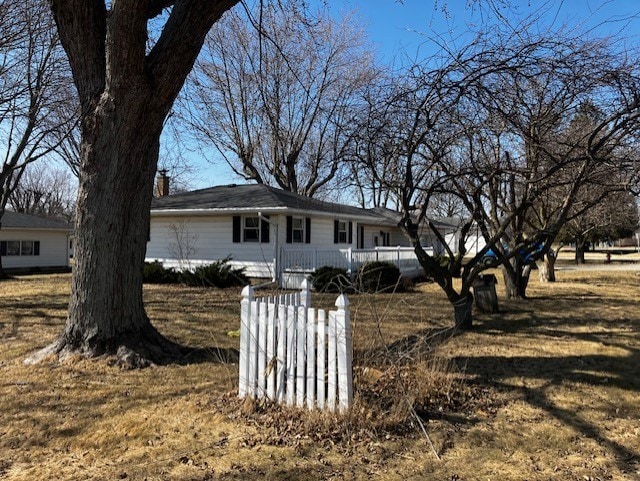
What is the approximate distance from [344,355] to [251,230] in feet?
46.6

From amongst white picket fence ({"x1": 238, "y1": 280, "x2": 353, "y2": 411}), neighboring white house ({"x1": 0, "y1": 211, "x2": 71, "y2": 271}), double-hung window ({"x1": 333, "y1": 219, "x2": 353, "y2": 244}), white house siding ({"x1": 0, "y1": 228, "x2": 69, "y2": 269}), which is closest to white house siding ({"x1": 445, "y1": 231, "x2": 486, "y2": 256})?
double-hung window ({"x1": 333, "y1": 219, "x2": 353, "y2": 244})

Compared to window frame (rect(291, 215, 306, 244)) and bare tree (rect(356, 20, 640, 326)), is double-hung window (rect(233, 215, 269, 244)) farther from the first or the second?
bare tree (rect(356, 20, 640, 326))

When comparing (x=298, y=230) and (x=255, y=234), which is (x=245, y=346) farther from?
(x=298, y=230)

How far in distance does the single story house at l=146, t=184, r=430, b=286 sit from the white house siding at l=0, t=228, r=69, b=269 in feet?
32.9

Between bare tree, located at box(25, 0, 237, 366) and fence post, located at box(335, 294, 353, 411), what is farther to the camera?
bare tree, located at box(25, 0, 237, 366)

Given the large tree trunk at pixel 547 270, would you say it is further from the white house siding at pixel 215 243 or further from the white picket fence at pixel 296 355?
the white picket fence at pixel 296 355

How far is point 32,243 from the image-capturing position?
2612 centimetres

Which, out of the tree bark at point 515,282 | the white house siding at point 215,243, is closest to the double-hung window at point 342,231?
the white house siding at point 215,243

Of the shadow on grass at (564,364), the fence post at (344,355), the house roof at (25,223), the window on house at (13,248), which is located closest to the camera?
the fence post at (344,355)

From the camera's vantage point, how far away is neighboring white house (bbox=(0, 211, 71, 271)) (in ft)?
80.7

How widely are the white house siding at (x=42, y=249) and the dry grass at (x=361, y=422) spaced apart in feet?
70.3

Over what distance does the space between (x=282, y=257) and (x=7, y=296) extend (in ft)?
26.5

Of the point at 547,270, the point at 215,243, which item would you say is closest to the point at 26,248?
the point at 215,243

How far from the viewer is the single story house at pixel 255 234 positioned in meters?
16.7
